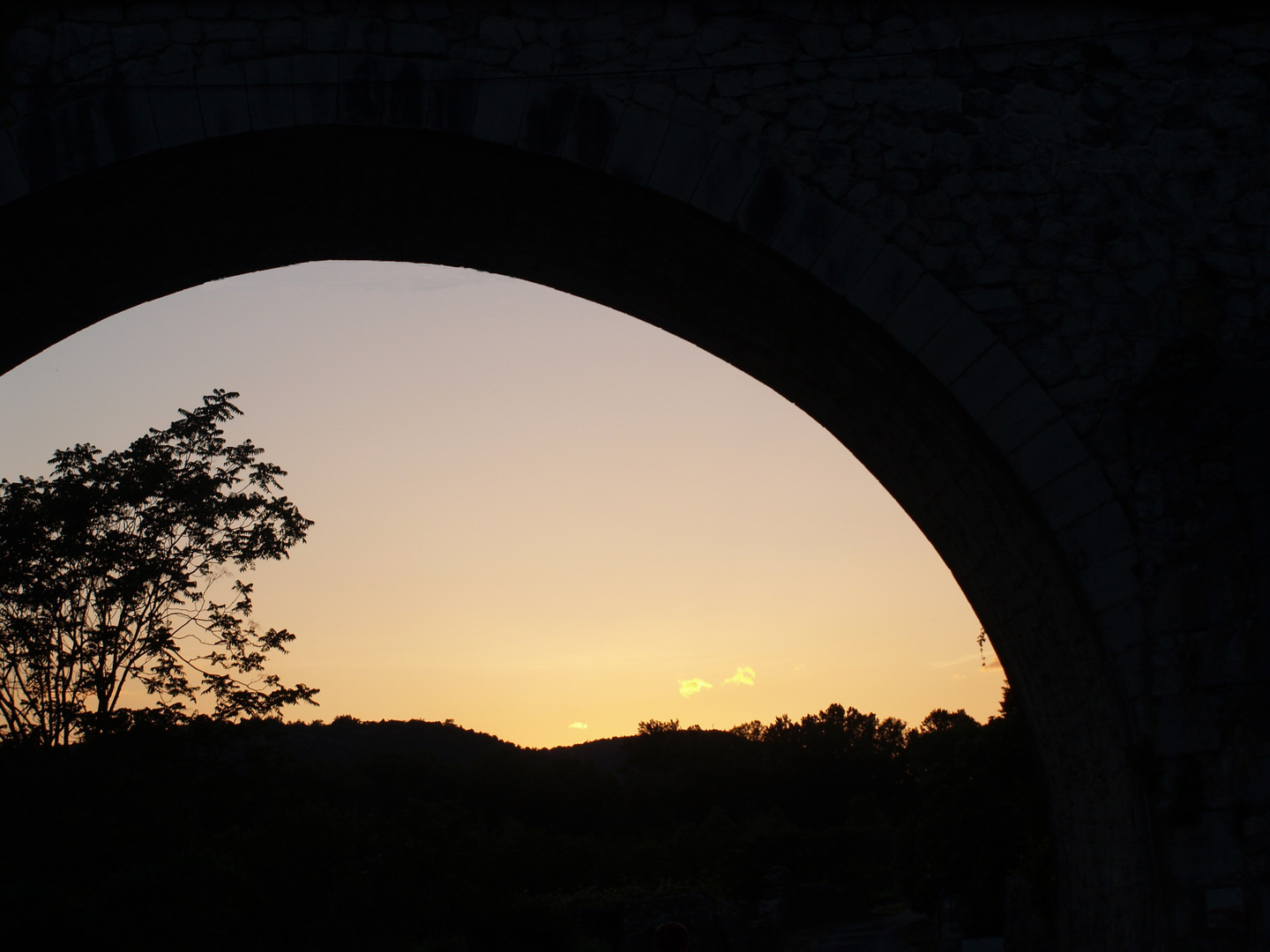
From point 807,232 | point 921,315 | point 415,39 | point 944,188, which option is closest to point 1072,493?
point 921,315

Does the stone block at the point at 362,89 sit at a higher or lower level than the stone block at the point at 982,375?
higher

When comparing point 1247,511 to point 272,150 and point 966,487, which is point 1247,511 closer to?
point 966,487

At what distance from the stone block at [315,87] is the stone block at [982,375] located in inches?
125

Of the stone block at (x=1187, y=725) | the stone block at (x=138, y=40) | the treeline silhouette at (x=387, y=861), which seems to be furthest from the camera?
the treeline silhouette at (x=387, y=861)

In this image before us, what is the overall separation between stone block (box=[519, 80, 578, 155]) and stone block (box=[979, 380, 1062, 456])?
8.15ft

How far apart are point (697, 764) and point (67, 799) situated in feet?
140

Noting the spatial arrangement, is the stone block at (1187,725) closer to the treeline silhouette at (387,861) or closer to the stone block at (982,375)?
the stone block at (982,375)

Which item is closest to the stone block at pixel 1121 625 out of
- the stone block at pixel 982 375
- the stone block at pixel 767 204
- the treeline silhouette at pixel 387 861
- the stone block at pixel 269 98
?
the stone block at pixel 982 375

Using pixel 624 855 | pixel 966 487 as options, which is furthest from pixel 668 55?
pixel 624 855

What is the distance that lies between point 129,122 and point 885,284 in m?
3.75

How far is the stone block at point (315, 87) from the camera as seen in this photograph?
491cm

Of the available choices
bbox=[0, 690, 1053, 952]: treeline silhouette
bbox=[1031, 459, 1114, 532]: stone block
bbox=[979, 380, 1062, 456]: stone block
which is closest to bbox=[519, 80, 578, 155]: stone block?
bbox=[979, 380, 1062, 456]: stone block

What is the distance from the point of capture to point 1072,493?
4.65m

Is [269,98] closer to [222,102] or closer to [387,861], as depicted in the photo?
[222,102]
